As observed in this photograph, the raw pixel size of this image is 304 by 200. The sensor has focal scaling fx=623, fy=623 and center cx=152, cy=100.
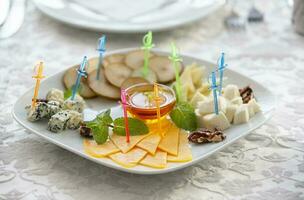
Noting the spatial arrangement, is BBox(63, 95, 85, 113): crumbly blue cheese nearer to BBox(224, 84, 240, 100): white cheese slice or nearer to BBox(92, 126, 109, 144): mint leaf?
BBox(92, 126, 109, 144): mint leaf

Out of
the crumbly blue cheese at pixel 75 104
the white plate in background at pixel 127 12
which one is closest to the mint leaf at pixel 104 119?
the crumbly blue cheese at pixel 75 104

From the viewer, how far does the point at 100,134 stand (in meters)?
1.20

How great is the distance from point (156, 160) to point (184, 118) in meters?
0.15

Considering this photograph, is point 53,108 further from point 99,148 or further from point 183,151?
point 183,151

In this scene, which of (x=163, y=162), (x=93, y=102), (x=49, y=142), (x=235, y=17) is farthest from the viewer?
(x=235, y=17)

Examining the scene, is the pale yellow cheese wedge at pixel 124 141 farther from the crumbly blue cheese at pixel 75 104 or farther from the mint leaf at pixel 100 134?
the crumbly blue cheese at pixel 75 104

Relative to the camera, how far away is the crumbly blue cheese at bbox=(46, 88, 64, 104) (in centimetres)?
133

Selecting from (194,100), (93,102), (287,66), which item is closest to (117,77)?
(93,102)

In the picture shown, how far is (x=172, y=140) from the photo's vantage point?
1209mm

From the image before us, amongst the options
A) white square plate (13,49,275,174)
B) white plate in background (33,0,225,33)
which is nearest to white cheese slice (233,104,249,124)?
white square plate (13,49,275,174)

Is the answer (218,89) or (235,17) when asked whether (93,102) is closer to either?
(218,89)

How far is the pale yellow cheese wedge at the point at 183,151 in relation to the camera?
1.15 meters

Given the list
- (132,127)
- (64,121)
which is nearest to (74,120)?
(64,121)

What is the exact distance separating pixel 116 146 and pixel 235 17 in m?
0.84
